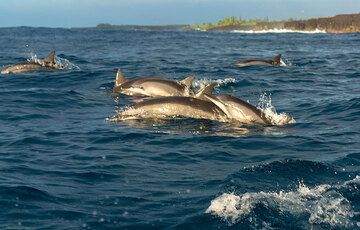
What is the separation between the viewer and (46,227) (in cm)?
743

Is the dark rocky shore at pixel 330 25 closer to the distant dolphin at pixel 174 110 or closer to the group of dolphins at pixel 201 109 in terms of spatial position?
the group of dolphins at pixel 201 109

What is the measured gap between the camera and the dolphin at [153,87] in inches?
707

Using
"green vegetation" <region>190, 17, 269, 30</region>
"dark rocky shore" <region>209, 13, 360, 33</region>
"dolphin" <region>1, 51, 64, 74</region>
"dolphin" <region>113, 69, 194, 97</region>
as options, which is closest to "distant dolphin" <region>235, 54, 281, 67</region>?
"dolphin" <region>1, 51, 64, 74</region>

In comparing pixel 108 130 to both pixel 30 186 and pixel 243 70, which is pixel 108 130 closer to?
pixel 30 186

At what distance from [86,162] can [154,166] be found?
4.54ft

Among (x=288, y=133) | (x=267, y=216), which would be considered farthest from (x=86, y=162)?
(x=288, y=133)

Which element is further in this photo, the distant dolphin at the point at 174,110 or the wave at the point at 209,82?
the wave at the point at 209,82

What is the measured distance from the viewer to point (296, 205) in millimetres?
8125

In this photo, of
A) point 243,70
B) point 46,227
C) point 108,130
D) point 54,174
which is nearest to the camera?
point 46,227

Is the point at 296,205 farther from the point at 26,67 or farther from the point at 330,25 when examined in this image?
the point at 330,25

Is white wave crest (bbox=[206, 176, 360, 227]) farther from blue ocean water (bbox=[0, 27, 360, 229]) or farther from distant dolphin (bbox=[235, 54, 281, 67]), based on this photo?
distant dolphin (bbox=[235, 54, 281, 67])

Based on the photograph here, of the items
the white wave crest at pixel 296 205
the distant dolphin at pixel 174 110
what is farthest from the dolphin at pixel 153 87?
the white wave crest at pixel 296 205

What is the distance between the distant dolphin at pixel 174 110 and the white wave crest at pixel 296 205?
5.96m

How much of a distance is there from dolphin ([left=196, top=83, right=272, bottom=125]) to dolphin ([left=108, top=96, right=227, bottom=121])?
6.4 inches
